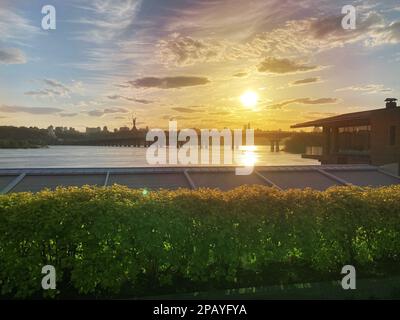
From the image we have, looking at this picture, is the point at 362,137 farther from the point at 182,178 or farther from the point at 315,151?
the point at 182,178

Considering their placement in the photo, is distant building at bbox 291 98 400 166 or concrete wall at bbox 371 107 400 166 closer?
concrete wall at bbox 371 107 400 166

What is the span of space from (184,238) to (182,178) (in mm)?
6183

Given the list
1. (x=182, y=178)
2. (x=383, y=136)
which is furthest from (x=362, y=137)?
(x=182, y=178)

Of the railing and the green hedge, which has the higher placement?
the railing

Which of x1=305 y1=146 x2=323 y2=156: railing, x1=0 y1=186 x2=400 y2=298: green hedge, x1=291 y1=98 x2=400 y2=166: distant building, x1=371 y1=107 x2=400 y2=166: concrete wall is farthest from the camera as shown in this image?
x1=305 y1=146 x2=323 y2=156: railing

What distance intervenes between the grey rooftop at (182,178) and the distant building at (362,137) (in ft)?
74.5

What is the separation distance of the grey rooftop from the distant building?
22.7 metres

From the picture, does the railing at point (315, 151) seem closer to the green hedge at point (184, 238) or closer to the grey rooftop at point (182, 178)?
the grey rooftop at point (182, 178)

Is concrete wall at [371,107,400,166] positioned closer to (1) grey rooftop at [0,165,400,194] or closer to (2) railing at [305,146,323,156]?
(2) railing at [305,146,323,156]

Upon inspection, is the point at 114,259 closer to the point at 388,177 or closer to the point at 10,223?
the point at 10,223

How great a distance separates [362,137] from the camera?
4322cm

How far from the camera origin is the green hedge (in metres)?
7.46

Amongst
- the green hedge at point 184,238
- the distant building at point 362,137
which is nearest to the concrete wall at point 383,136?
the distant building at point 362,137

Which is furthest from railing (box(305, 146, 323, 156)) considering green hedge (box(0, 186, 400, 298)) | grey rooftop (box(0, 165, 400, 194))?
green hedge (box(0, 186, 400, 298))
